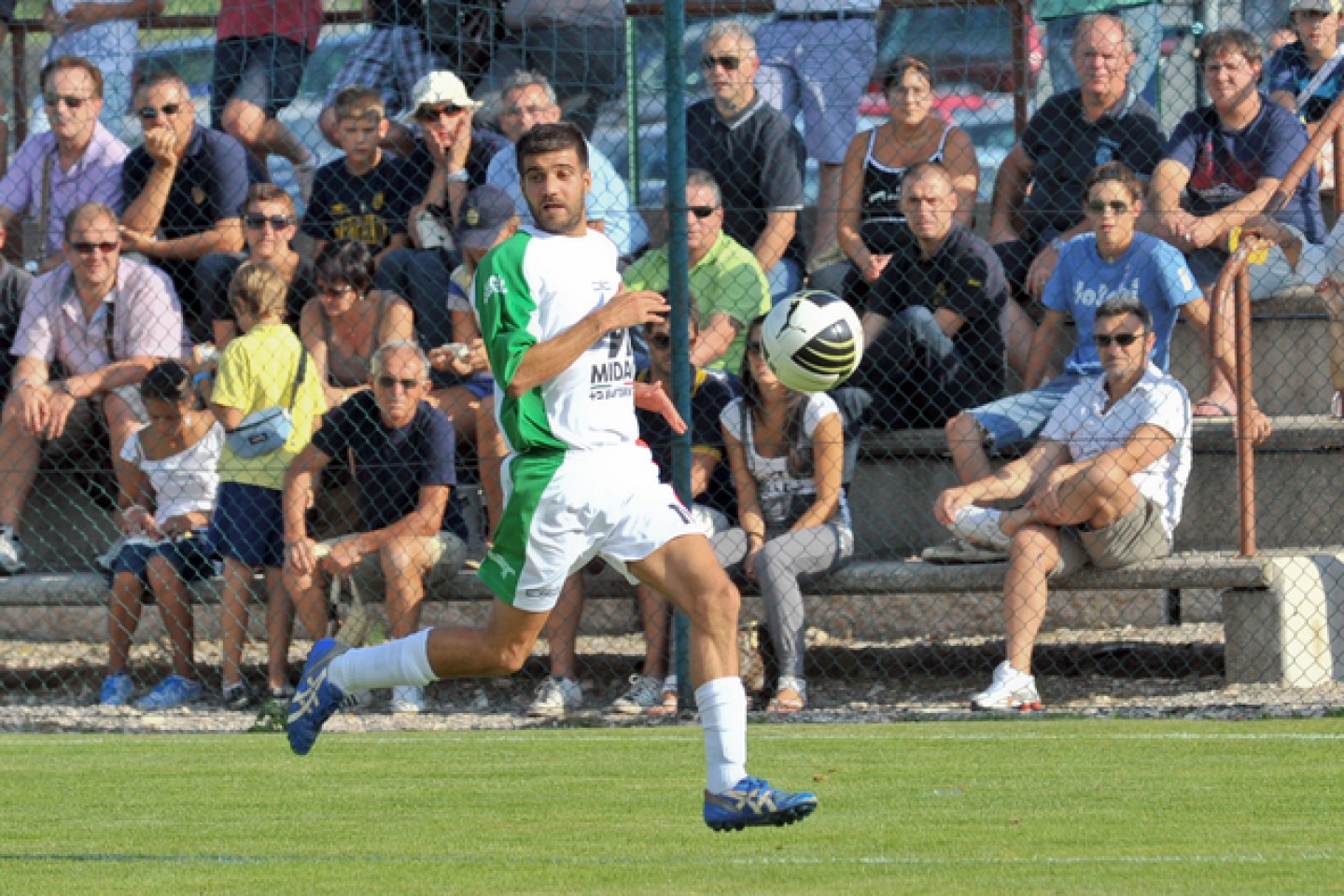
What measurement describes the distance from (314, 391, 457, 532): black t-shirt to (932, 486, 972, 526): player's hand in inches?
90.6

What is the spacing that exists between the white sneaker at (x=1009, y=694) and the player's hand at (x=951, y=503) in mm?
723

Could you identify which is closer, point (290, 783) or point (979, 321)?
point (290, 783)

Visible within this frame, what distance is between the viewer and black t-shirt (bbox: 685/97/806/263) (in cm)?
1046

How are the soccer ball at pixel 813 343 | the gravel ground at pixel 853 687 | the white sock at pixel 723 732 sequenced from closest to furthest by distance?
the white sock at pixel 723 732 → the soccer ball at pixel 813 343 → the gravel ground at pixel 853 687

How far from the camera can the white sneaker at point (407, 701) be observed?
962 cm

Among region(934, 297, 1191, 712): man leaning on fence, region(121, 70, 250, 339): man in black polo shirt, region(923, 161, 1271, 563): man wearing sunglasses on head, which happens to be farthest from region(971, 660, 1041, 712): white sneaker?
region(121, 70, 250, 339): man in black polo shirt

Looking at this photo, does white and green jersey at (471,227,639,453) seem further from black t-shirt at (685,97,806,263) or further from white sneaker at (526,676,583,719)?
black t-shirt at (685,97,806,263)

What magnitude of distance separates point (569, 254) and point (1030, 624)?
3.80 metres

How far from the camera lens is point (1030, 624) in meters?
9.05

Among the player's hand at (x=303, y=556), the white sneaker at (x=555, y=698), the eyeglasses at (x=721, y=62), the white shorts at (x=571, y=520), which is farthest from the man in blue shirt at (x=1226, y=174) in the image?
the white shorts at (x=571, y=520)

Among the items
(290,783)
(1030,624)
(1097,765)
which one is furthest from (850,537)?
(290,783)

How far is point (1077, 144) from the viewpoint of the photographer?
34.0 ft

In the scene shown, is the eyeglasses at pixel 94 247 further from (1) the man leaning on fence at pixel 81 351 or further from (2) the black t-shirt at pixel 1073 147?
(2) the black t-shirt at pixel 1073 147

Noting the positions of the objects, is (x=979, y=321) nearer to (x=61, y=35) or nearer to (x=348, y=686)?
(x=348, y=686)
